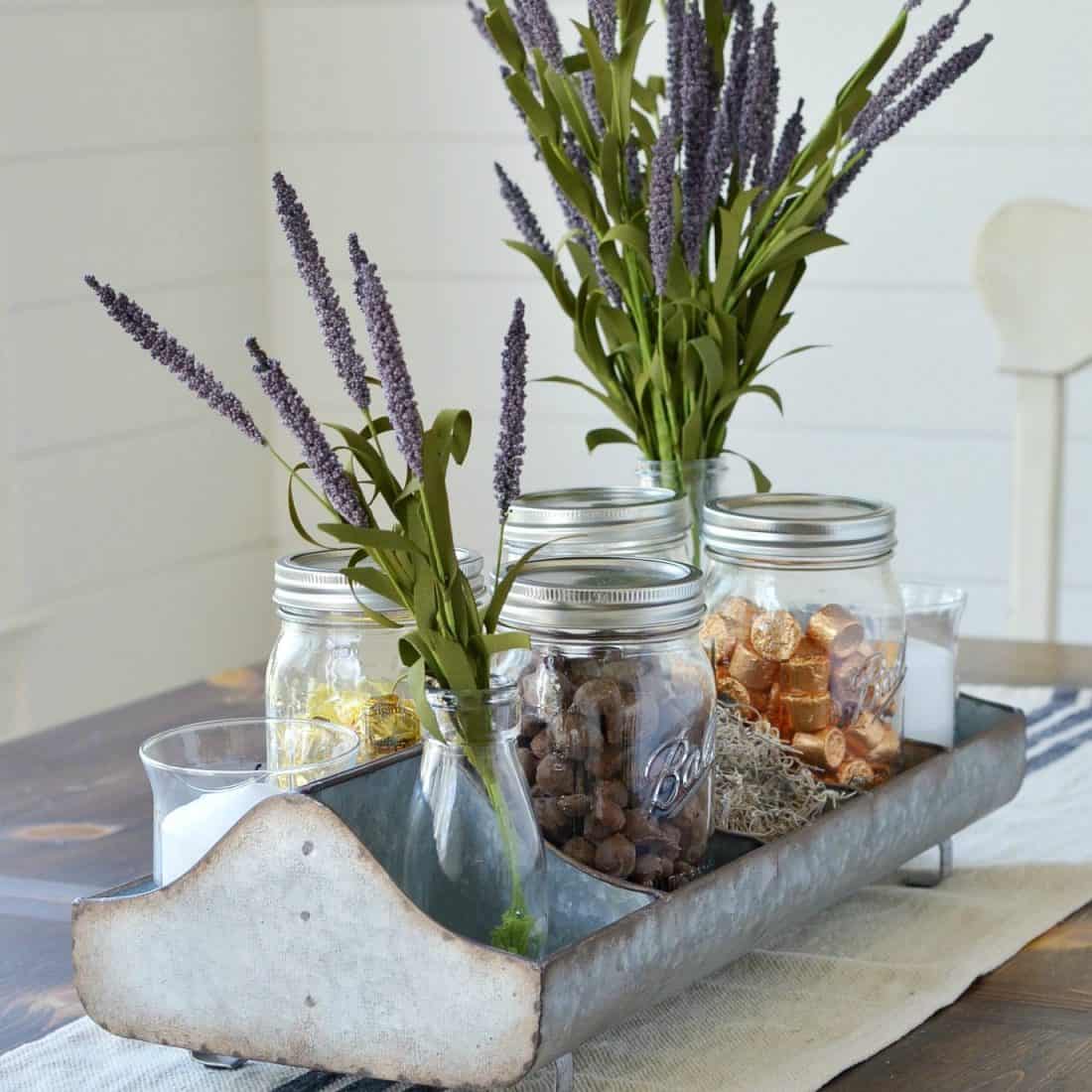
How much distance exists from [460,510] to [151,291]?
0.70 meters

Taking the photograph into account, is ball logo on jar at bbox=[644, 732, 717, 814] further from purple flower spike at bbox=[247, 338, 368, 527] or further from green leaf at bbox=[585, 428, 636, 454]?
green leaf at bbox=[585, 428, 636, 454]

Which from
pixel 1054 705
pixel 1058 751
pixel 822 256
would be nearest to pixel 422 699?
pixel 1058 751

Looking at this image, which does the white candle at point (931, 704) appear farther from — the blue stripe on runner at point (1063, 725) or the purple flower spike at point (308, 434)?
the purple flower spike at point (308, 434)

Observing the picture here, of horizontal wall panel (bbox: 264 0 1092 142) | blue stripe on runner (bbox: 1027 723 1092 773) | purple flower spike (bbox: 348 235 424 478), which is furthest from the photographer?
horizontal wall panel (bbox: 264 0 1092 142)

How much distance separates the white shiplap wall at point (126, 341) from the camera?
297 centimetres

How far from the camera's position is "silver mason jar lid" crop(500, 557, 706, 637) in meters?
0.87

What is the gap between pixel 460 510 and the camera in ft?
11.3

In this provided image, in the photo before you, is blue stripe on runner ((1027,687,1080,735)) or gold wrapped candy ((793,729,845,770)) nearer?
gold wrapped candy ((793,729,845,770))

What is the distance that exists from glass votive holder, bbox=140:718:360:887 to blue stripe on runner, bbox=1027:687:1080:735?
76 centimetres

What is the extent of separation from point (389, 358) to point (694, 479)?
20.5 inches

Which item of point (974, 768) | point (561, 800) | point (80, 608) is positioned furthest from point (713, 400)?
point (80, 608)

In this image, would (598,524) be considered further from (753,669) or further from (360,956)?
(360,956)

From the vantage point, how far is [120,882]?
116 cm

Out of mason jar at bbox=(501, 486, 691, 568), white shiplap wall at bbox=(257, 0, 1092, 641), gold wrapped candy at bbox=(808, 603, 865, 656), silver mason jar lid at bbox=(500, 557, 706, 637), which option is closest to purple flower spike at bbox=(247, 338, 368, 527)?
silver mason jar lid at bbox=(500, 557, 706, 637)
